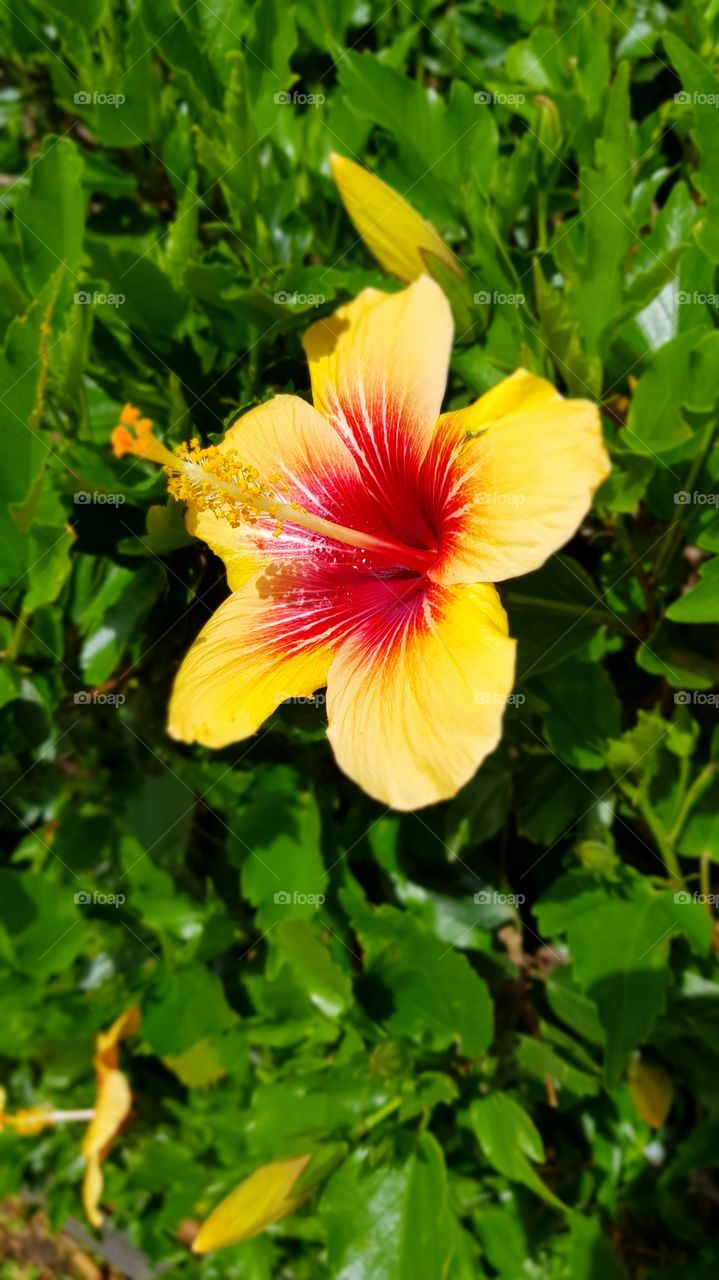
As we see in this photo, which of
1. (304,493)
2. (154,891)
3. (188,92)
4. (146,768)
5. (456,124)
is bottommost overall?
(154,891)

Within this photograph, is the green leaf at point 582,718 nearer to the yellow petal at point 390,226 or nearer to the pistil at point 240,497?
the pistil at point 240,497

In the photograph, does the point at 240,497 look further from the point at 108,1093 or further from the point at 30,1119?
the point at 30,1119

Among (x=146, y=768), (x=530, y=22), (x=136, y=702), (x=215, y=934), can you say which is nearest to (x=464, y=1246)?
(x=215, y=934)

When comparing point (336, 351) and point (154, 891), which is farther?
point (154, 891)

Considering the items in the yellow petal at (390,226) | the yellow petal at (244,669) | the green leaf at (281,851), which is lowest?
the green leaf at (281,851)

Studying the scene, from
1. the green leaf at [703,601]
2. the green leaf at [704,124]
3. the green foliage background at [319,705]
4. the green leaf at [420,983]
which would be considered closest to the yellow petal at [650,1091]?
the green foliage background at [319,705]

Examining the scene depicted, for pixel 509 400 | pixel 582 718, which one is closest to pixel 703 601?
pixel 582 718

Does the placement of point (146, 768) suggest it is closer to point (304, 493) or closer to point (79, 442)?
point (79, 442)
